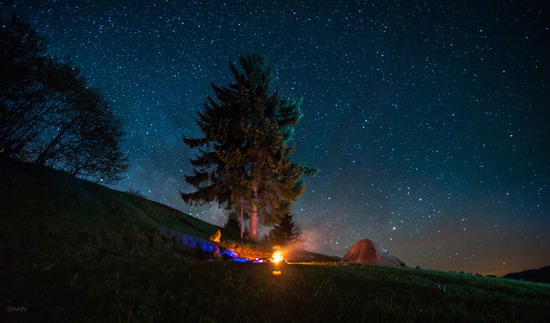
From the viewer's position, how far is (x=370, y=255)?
901 inches

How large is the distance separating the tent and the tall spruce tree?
9328 mm

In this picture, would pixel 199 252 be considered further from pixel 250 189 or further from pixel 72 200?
pixel 250 189

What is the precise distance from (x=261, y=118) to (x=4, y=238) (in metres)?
24.5

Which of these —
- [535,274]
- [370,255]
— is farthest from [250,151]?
[535,274]

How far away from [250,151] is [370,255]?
14.5m

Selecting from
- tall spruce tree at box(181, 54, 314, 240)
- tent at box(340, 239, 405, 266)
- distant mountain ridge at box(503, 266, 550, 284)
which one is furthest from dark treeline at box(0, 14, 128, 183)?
distant mountain ridge at box(503, 266, 550, 284)

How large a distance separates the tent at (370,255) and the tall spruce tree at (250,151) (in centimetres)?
933

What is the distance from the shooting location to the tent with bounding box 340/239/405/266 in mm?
22703

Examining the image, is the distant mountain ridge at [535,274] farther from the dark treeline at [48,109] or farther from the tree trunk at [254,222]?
the dark treeline at [48,109]

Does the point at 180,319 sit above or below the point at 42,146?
below

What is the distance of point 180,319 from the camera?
4.63 m

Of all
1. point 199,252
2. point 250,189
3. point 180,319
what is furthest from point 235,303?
point 250,189

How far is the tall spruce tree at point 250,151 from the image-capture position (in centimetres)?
3014

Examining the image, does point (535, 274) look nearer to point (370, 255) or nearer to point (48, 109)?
point (370, 255)
